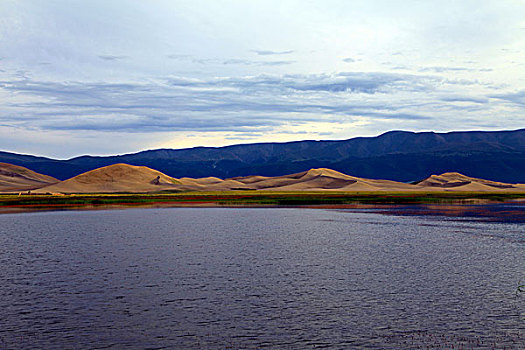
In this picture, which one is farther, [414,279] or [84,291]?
[414,279]

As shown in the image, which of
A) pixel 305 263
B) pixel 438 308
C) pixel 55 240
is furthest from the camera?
pixel 55 240

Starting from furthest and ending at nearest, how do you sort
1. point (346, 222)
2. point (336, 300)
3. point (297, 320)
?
point (346, 222), point (336, 300), point (297, 320)

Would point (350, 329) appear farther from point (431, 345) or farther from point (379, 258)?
point (379, 258)

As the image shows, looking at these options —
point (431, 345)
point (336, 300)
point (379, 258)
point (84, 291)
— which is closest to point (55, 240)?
point (84, 291)

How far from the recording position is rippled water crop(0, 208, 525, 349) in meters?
23.5

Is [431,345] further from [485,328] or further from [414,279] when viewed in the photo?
[414,279]

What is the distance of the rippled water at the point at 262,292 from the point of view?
925 inches

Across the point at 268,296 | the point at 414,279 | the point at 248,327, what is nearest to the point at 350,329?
the point at 248,327

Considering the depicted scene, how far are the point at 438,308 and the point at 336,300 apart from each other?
5.29 metres

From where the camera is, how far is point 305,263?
42.5m

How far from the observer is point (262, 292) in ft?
104

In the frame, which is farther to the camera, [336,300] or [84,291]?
[84,291]

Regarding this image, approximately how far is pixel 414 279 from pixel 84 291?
20550 millimetres

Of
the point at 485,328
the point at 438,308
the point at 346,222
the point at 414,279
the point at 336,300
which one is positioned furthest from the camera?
the point at 346,222
